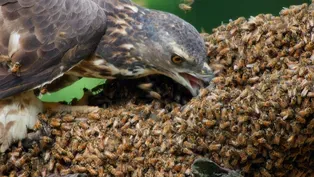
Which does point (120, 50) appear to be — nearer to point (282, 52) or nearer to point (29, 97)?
point (29, 97)

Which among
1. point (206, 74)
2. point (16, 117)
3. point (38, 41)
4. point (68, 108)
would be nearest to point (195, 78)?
point (206, 74)

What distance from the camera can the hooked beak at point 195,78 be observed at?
4.86 metres

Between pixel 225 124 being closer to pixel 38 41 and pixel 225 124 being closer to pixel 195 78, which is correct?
pixel 195 78

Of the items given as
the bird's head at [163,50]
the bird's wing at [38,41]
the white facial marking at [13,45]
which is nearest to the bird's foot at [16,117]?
the bird's wing at [38,41]

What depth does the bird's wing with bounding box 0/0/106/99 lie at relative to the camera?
4.63 meters

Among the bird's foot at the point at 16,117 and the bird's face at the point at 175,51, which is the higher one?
the bird's face at the point at 175,51

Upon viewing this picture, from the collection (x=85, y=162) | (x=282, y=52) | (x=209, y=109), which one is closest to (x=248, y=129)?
(x=209, y=109)

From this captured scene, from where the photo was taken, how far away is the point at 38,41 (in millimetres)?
4668

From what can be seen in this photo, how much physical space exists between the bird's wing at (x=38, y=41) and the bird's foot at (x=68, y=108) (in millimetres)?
392

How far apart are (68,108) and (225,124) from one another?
1.34 metres

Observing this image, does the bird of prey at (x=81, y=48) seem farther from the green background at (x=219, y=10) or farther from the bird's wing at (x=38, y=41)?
the green background at (x=219, y=10)

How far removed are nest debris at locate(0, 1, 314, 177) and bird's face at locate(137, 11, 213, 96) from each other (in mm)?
162

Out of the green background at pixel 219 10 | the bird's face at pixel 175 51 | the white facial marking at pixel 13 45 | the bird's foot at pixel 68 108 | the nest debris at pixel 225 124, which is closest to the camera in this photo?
the nest debris at pixel 225 124

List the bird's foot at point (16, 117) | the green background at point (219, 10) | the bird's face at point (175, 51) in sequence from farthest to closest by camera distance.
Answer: the green background at point (219, 10), the bird's face at point (175, 51), the bird's foot at point (16, 117)
